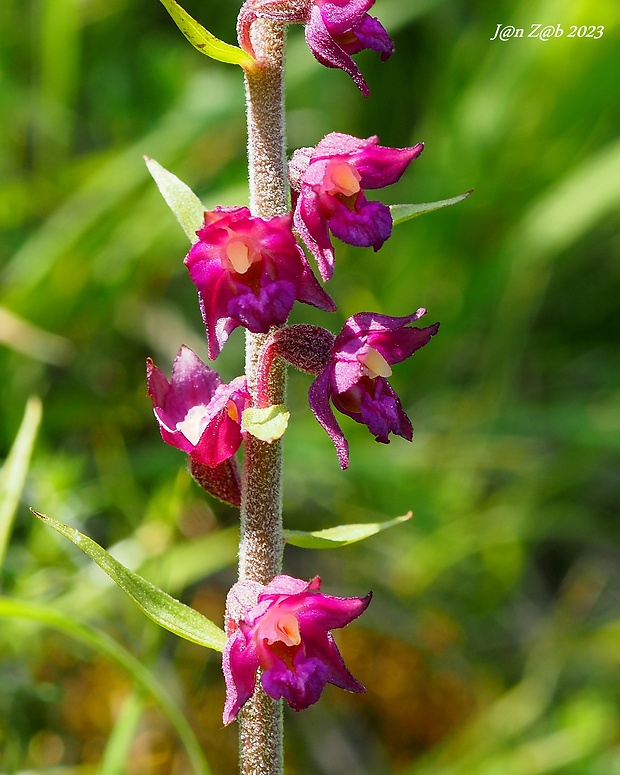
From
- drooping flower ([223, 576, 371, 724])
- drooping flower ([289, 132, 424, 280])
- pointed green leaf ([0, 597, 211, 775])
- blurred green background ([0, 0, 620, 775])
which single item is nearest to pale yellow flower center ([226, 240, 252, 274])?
drooping flower ([289, 132, 424, 280])

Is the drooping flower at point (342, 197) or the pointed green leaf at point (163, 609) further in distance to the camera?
the pointed green leaf at point (163, 609)

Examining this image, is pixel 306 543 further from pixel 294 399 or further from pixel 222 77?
pixel 222 77

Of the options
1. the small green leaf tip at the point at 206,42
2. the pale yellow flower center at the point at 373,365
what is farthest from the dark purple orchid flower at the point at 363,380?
the small green leaf tip at the point at 206,42

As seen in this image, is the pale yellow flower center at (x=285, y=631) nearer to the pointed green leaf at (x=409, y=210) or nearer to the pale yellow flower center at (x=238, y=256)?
the pale yellow flower center at (x=238, y=256)

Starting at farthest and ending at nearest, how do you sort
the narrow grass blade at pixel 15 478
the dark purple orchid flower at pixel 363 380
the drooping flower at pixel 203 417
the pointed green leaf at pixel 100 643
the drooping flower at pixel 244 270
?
the narrow grass blade at pixel 15 478 → the pointed green leaf at pixel 100 643 → the drooping flower at pixel 203 417 → the dark purple orchid flower at pixel 363 380 → the drooping flower at pixel 244 270

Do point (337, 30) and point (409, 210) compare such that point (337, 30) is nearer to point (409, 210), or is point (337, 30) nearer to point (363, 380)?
point (409, 210)

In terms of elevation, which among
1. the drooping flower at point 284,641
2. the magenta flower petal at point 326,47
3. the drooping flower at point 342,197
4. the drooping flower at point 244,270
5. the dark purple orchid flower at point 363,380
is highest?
the magenta flower petal at point 326,47

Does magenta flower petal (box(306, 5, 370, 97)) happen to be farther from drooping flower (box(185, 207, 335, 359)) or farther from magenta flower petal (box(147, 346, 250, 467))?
magenta flower petal (box(147, 346, 250, 467))

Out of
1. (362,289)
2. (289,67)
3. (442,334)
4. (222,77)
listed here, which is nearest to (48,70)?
(222,77)
